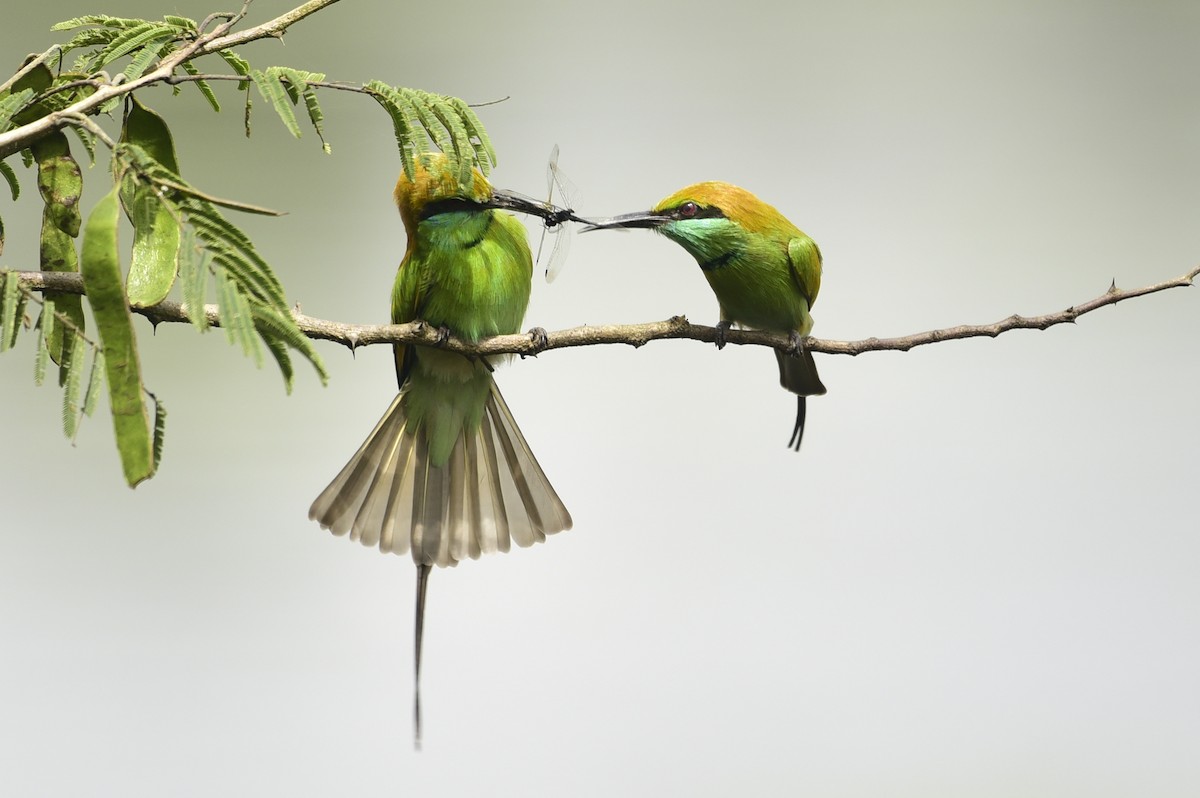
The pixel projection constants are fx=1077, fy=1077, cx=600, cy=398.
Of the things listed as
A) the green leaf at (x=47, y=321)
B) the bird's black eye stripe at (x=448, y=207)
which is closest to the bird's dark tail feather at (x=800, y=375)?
the bird's black eye stripe at (x=448, y=207)

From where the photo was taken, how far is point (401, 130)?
2.95 feet

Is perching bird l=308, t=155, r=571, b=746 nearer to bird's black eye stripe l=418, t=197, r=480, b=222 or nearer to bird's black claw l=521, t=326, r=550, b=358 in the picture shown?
bird's black eye stripe l=418, t=197, r=480, b=222

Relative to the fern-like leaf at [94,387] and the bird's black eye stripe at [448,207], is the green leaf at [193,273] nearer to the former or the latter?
the fern-like leaf at [94,387]

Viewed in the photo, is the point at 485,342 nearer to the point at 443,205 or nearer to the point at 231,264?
the point at 443,205

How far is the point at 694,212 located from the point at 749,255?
10 cm

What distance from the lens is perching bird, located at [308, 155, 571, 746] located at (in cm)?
144

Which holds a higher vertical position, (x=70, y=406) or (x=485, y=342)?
(x=485, y=342)

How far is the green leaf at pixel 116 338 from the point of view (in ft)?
2.26

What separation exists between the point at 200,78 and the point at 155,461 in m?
0.29

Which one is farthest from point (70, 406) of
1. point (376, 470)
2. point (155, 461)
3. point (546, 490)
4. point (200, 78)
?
point (546, 490)

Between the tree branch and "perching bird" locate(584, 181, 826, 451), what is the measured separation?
197mm

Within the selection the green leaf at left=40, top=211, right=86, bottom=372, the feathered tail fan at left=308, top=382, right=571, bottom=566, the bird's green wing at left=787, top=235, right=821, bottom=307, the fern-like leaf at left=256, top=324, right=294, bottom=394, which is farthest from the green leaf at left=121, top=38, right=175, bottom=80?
the bird's green wing at left=787, top=235, right=821, bottom=307

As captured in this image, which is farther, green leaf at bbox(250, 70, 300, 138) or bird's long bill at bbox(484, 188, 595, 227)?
bird's long bill at bbox(484, 188, 595, 227)

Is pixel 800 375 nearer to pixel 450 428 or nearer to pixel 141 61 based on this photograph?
pixel 450 428
